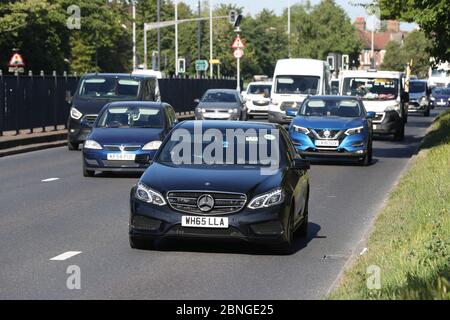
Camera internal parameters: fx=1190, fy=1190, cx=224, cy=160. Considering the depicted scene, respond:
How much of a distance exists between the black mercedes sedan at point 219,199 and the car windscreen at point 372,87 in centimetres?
2558

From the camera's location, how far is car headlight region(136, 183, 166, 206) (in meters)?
12.2

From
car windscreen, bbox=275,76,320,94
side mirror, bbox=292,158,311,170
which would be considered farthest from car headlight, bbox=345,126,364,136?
car windscreen, bbox=275,76,320,94

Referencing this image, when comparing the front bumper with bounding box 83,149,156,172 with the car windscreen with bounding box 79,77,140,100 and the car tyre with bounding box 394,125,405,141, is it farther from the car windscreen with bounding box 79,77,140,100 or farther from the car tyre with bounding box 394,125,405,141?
the car tyre with bounding box 394,125,405,141

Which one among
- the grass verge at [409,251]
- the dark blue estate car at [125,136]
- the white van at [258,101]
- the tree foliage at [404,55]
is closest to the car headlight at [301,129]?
the dark blue estate car at [125,136]

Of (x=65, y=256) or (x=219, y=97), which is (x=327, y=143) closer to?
(x=65, y=256)

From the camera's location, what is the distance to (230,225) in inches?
476

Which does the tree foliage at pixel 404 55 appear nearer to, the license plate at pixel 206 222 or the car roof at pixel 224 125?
the car roof at pixel 224 125

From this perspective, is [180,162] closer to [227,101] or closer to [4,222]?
[4,222]

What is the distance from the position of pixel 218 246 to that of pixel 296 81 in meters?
32.2

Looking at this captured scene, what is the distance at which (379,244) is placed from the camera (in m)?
12.0

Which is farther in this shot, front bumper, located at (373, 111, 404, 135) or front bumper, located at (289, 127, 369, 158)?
front bumper, located at (373, 111, 404, 135)

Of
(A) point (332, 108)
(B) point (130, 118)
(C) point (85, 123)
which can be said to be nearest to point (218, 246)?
(B) point (130, 118)
